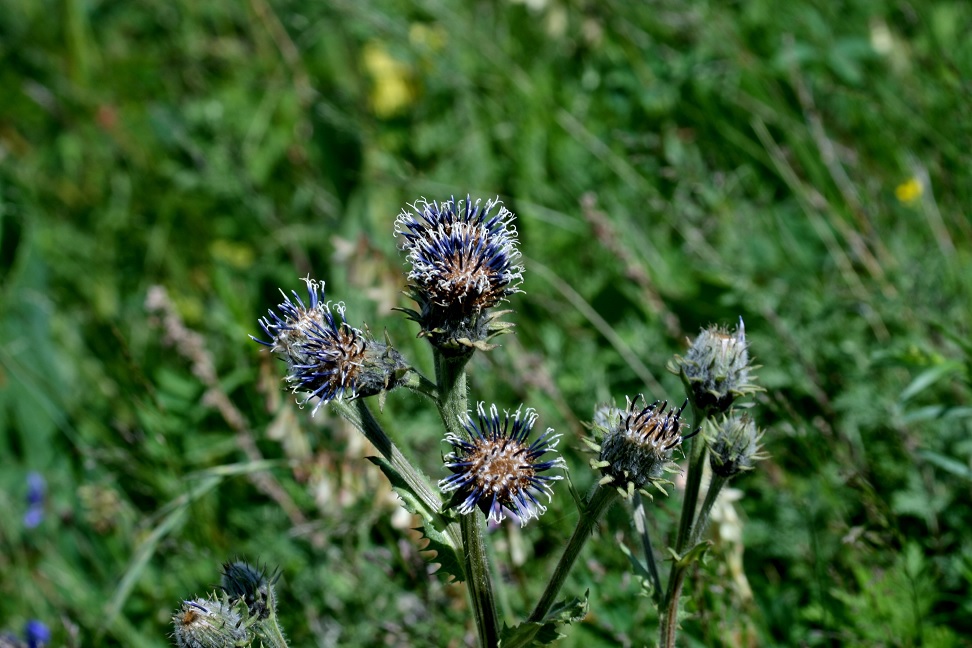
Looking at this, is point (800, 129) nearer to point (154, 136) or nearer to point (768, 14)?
point (768, 14)

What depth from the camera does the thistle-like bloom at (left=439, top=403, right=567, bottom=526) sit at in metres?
1.69

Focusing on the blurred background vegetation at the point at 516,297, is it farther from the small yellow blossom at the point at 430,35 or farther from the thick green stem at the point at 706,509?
the thick green stem at the point at 706,509

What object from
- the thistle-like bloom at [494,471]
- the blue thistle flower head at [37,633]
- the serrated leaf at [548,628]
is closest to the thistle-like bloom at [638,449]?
the thistle-like bloom at [494,471]

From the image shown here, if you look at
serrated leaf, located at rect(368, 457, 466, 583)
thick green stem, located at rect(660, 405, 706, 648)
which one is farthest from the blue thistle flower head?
thick green stem, located at rect(660, 405, 706, 648)

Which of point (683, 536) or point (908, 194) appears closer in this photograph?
point (683, 536)

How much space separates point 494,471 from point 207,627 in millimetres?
650

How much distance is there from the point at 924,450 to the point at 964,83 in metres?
1.31

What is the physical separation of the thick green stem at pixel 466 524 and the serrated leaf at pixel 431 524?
0.14 ft

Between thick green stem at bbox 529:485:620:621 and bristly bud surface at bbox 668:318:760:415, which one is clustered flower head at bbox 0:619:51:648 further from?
bristly bud surface at bbox 668:318:760:415

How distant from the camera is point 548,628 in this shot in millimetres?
1839

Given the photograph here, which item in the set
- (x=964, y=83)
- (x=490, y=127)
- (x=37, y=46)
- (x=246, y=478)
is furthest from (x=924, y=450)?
(x=37, y=46)

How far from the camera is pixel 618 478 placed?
175cm

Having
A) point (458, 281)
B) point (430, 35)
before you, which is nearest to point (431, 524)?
point (458, 281)

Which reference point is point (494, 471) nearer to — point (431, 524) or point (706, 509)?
point (431, 524)
